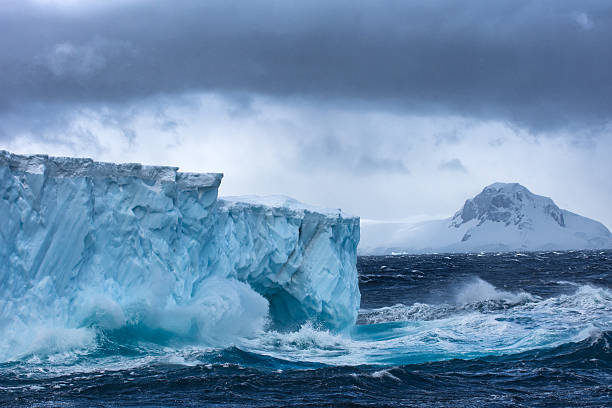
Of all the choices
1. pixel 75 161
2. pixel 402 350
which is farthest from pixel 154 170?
pixel 402 350

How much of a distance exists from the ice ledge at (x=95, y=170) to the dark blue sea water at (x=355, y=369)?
466 cm

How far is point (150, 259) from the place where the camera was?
2098 cm

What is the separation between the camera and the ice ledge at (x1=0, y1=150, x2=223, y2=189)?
18.4 meters

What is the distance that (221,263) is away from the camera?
79.3ft

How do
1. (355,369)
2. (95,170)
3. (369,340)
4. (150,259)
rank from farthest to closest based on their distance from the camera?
1. (369,340)
2. (150,259)
3. (95,170)
4. (355,369)

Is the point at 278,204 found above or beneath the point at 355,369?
above

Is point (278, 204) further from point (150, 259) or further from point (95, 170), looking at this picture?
point (95, 170)

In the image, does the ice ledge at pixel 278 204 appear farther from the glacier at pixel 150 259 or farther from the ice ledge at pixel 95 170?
the ice ledge at pixel 95 170

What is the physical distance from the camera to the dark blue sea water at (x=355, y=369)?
1495cm

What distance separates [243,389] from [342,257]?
43.6 feet

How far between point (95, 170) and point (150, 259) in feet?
9.93

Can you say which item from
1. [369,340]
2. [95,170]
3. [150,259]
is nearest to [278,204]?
[369,340]

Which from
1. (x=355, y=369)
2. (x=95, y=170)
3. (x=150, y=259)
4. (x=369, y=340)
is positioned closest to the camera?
(x=355, y=369)

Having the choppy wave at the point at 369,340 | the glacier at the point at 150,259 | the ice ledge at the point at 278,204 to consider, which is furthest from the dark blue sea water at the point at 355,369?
the ice ledge at the point at 278,204
